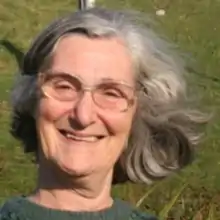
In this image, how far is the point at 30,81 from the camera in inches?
97.2

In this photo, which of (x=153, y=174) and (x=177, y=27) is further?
(x=177, y=27)

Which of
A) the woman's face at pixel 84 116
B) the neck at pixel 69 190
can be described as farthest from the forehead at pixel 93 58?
the neck at pixel 69 190

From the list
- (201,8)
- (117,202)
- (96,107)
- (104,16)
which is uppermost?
(104,16)

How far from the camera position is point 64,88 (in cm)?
225

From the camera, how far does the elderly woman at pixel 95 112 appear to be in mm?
2270

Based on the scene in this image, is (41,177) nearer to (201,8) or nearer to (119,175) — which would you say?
(119,175)

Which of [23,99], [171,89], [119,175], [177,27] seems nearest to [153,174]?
[119,175]

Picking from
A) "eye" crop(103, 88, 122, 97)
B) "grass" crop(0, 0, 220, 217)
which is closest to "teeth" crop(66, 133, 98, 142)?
"eye" crop(103, 88, 122, 97)

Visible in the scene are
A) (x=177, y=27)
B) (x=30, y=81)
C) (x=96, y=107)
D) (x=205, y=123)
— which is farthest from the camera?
(x=177, y=27)

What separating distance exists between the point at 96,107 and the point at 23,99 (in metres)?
0.29

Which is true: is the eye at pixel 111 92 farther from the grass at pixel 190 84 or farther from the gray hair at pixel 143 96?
the grass at pixel 190 84

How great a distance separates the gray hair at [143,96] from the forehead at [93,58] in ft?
0.06

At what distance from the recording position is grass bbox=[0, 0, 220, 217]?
4.41 m

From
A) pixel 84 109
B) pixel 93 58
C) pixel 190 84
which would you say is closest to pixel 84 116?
pixel 84 109
